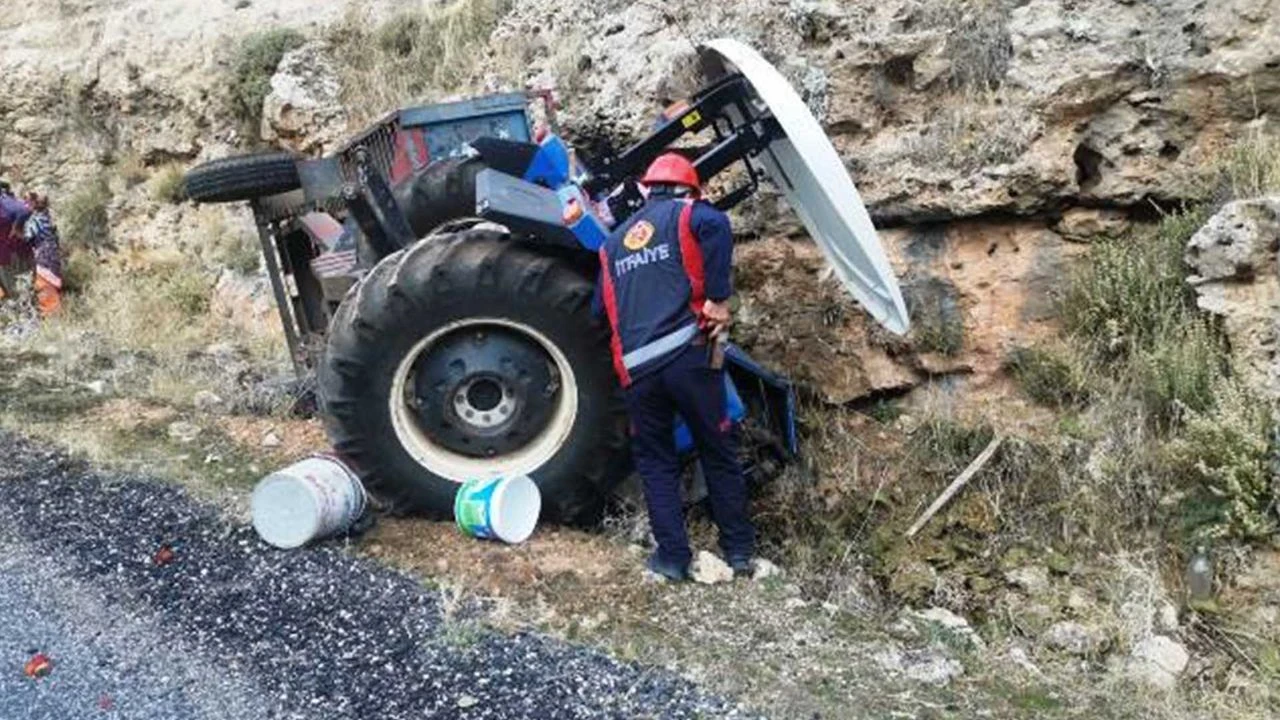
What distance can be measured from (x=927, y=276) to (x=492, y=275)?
2.17 m

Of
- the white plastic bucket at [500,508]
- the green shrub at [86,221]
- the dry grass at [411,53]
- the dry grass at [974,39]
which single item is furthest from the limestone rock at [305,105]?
the white plastic bucket at [500,508]

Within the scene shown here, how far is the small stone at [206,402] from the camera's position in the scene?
6914 millimetres

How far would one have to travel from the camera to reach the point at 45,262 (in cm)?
1088

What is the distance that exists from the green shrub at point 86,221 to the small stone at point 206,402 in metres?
5.44

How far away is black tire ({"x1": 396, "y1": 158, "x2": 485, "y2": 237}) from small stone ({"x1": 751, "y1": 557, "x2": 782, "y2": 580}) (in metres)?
2.17

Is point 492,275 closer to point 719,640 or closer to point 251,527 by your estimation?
point 251,527

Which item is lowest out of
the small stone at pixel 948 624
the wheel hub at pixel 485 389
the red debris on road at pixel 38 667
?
the small stone at pixel 948 624

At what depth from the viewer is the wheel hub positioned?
5129mm

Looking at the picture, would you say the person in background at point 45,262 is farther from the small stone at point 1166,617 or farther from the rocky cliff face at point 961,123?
the small stone at point 1166,617

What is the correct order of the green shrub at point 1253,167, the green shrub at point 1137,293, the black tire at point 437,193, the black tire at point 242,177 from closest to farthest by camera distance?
1. the green shrub at point 1253,167
2. the green shrub at point 1137,293
3. the black tire at point 437,193
4. the black tire at point 242,177

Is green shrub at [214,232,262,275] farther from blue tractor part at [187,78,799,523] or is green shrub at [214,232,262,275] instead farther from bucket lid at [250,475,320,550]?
bucket lid at [250,475,320,550]

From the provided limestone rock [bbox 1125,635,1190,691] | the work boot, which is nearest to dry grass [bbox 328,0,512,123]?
the work boot

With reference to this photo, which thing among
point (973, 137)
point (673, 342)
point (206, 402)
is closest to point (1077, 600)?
point (673, 342)

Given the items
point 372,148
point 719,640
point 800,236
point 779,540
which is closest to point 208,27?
point 372,148
